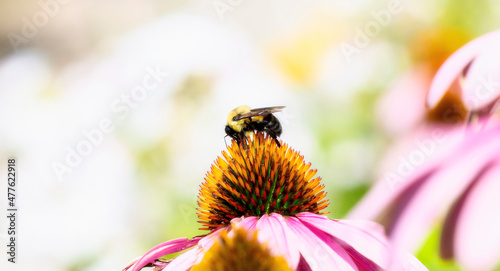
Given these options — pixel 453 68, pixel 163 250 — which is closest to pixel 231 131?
pixel 163 250

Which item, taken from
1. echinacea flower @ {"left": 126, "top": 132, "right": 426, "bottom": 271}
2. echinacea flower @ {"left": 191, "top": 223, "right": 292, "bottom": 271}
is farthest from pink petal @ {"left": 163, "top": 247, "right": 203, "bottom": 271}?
echinacea flower @ {"left": 191, "top": 223, "right": 292, "bottom": 271}

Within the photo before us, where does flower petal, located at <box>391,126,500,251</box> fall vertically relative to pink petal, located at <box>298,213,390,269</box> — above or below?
above

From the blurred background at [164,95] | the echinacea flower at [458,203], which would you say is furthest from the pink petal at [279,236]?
the blurred background at [164,95]

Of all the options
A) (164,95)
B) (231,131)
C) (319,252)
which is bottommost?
(319,252)

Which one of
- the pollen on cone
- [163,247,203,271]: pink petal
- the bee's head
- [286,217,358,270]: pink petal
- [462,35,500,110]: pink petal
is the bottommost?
[286,217,358,270]: pink petal

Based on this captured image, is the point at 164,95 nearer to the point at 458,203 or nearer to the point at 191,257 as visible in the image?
the point at 191,257

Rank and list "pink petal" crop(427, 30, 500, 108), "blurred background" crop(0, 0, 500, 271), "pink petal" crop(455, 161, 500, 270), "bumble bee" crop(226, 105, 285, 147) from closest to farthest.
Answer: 1. "pink petal" crop(455, 161, 500, 270)
2. "pink petal" crop(427, 30, 500, 108)
3. "bumble bee" crop(226, 105, 285, 147)
4. "blurred background" crop(0, 0, 500, 271)

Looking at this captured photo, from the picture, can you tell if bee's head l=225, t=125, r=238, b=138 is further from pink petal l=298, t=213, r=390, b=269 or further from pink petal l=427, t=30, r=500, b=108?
pink petal l=427, t=30, r=500, b=108
